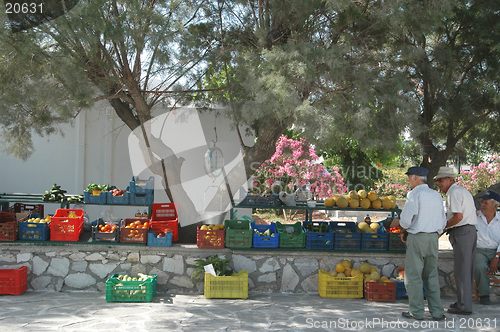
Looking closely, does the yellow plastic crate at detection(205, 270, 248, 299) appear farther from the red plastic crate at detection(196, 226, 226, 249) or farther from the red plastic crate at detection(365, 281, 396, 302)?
the red plastic crate at detection(365, 281, 396, 302)

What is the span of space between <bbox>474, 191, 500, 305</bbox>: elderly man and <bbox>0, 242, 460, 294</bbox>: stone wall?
4.01 feet

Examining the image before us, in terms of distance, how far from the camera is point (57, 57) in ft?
18.9

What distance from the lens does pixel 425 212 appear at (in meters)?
5.61

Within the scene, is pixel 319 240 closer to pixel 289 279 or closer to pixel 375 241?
pixel 289 279

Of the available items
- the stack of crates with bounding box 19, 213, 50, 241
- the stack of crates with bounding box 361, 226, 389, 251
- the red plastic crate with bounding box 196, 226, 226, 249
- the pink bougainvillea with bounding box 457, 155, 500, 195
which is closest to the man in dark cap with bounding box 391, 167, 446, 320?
the stack of crates with bounding box 361, 226, 389, 251

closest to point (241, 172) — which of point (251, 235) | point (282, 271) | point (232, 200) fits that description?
point (232, 200)

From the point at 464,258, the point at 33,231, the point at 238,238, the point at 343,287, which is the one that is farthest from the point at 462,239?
the point at 33,231

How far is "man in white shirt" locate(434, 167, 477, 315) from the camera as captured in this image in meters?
5.90

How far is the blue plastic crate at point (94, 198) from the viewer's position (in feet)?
23.2

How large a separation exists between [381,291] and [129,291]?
11.3ft

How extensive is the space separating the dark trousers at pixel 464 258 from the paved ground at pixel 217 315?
1.13 ft

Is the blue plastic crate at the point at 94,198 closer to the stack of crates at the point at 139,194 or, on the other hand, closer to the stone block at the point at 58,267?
the stack of crates at the point at 139,194

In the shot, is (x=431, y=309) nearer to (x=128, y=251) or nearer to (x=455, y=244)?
(x=455, y=244)

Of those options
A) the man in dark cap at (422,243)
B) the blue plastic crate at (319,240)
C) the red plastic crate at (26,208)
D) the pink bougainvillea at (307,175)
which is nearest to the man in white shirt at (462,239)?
the man in dark cap at (422,243)
